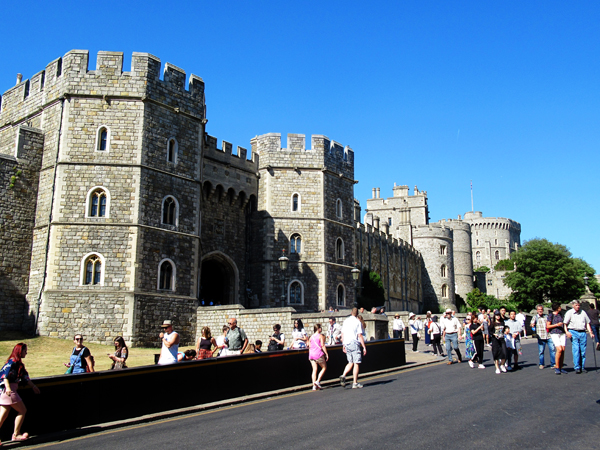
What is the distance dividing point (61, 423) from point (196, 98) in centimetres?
1955

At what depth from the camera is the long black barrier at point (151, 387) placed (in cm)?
827

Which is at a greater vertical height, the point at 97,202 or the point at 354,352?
the point at 97,202

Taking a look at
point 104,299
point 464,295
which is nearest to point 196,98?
point 104,299

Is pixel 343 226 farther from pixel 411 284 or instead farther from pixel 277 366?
pixel 411 284

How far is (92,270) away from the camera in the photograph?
22.0 meters

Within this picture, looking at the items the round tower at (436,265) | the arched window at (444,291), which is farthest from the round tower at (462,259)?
the arched window at (444,291)

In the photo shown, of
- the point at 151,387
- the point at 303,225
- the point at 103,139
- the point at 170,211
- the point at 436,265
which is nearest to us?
the point at 151,387

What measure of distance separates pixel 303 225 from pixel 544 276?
35492 millimetres

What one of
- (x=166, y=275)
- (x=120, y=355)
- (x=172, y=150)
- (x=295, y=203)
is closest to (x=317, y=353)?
(x=120, y=355)

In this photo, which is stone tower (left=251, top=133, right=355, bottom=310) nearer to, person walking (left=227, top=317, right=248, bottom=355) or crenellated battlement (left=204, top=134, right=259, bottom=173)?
crenellated battlement (left=204, top=134, right=259, bottom=173)

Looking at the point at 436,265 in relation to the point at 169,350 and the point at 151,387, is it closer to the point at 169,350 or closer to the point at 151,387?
the point at 169,350

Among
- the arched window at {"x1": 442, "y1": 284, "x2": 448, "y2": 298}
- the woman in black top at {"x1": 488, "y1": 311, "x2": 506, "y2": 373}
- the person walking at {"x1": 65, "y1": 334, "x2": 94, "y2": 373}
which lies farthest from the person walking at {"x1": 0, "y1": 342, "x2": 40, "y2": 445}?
the arched window at {"x1": 442, "y1": 284, "x2": 448, "y2": 298}

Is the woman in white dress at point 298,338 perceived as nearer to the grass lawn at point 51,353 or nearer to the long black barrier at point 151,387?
the long black barrier at point 151,387

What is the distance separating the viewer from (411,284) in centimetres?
6100
